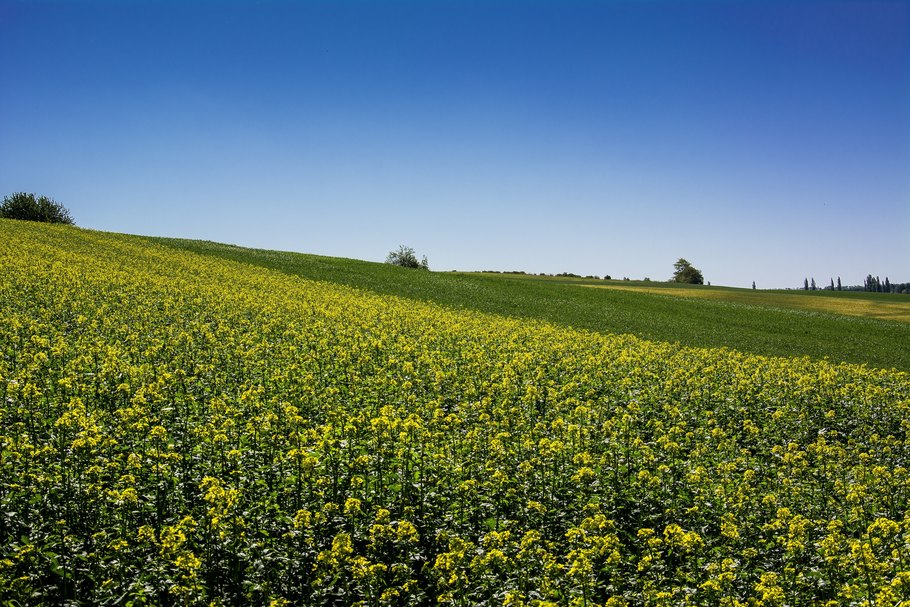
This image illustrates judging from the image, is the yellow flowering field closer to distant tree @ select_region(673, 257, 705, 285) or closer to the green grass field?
the green grass field

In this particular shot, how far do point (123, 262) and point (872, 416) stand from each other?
41330 mm

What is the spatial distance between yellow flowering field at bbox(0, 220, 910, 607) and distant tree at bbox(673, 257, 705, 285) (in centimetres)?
14247

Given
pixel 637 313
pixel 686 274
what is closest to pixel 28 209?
pixel 637 313

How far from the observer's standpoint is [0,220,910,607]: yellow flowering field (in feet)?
24.7

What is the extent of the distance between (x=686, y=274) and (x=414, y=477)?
523 feet

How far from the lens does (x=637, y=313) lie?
52.3 metres

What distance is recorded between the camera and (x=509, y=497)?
33.7ft

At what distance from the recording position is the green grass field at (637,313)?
130 ft

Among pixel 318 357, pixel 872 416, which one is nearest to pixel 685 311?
pixel 872 416

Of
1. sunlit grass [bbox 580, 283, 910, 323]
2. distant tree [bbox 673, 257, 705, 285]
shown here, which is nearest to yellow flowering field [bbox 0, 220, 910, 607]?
sunlit grass [bbox 580, 283, 910, 323]

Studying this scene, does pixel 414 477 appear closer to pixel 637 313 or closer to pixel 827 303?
pixel 637 313

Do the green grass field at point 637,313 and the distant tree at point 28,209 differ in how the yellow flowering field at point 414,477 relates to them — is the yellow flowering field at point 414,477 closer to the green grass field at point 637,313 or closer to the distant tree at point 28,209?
the green grass field at point 637,313

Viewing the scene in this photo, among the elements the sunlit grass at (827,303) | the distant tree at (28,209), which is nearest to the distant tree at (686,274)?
the sunlit grass at (827,303)

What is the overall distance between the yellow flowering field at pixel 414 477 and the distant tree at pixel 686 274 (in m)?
142
